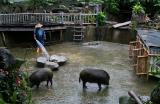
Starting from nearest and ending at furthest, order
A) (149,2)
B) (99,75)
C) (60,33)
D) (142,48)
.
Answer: (99,75) < (142,48) < (60,33) < (149,2)

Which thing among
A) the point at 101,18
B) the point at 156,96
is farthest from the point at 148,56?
the point at 156,96

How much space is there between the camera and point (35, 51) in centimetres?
2311

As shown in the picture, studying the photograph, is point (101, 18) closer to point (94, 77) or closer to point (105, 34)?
point (105, 34)

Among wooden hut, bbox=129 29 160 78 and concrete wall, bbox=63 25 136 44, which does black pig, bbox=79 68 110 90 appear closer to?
wooden hut, bbox=129 29 160 78

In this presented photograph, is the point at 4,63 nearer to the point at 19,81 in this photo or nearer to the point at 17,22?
the point at 19,81

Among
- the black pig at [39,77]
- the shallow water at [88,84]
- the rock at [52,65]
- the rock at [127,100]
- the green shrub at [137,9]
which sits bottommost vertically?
the shallow water at [88,84]

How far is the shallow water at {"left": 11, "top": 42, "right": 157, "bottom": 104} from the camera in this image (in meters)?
16.0

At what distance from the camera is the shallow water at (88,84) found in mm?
16031

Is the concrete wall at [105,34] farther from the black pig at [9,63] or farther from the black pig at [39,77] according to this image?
the black pig at [9,63]

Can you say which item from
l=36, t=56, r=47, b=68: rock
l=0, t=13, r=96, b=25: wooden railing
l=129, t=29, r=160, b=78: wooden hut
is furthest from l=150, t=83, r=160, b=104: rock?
l=0, t=13, r=96, b=25: wooden railing

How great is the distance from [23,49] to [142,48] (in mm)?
7186

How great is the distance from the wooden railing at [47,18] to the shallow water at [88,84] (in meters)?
1.47

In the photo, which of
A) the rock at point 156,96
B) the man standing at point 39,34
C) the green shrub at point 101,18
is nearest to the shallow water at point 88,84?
the man standing at point 39,34

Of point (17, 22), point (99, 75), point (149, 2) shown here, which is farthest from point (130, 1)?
point (99, 75)
